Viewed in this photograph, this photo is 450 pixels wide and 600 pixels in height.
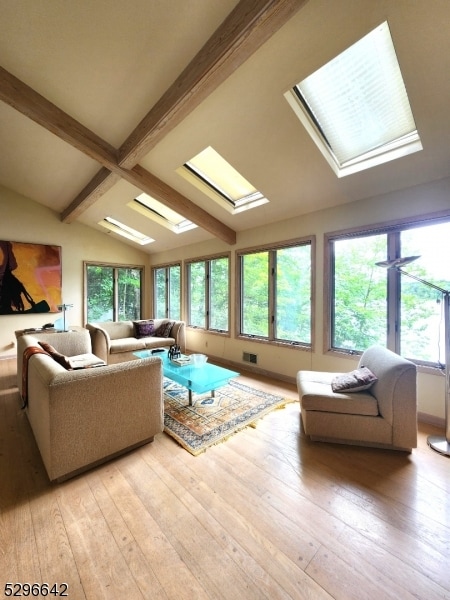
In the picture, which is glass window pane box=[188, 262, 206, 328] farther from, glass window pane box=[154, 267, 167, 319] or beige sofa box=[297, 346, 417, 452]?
beige sofa box=[297, 346, 417, 452]

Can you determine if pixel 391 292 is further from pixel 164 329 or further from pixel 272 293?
pixel 164 329

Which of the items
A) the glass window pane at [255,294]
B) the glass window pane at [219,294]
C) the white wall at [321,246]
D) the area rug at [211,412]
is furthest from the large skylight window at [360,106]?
the area rug at [211,412]

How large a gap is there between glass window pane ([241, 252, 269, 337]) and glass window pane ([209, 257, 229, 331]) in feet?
1.43

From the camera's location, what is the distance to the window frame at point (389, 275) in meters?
2.73

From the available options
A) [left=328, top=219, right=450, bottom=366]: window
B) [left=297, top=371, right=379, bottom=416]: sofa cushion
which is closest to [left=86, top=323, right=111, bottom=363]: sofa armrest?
[left=297, top=371, right=379, bottom=416]: sofa cushion

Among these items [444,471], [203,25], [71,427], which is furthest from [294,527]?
[203,25]

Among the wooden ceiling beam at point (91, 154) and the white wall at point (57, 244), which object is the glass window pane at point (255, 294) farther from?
the white wall at point (57, 244)

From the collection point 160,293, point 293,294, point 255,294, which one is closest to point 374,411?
point 293,294

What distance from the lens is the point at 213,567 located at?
124 cm

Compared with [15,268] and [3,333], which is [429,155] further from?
[3,333]

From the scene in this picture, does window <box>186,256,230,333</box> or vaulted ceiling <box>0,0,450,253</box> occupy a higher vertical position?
vaulted ceiling <box>0,0,450,253</box>

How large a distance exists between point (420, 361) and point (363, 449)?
4.09 feet

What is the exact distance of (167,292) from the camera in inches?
260

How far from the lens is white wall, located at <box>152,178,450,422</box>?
105 inches
